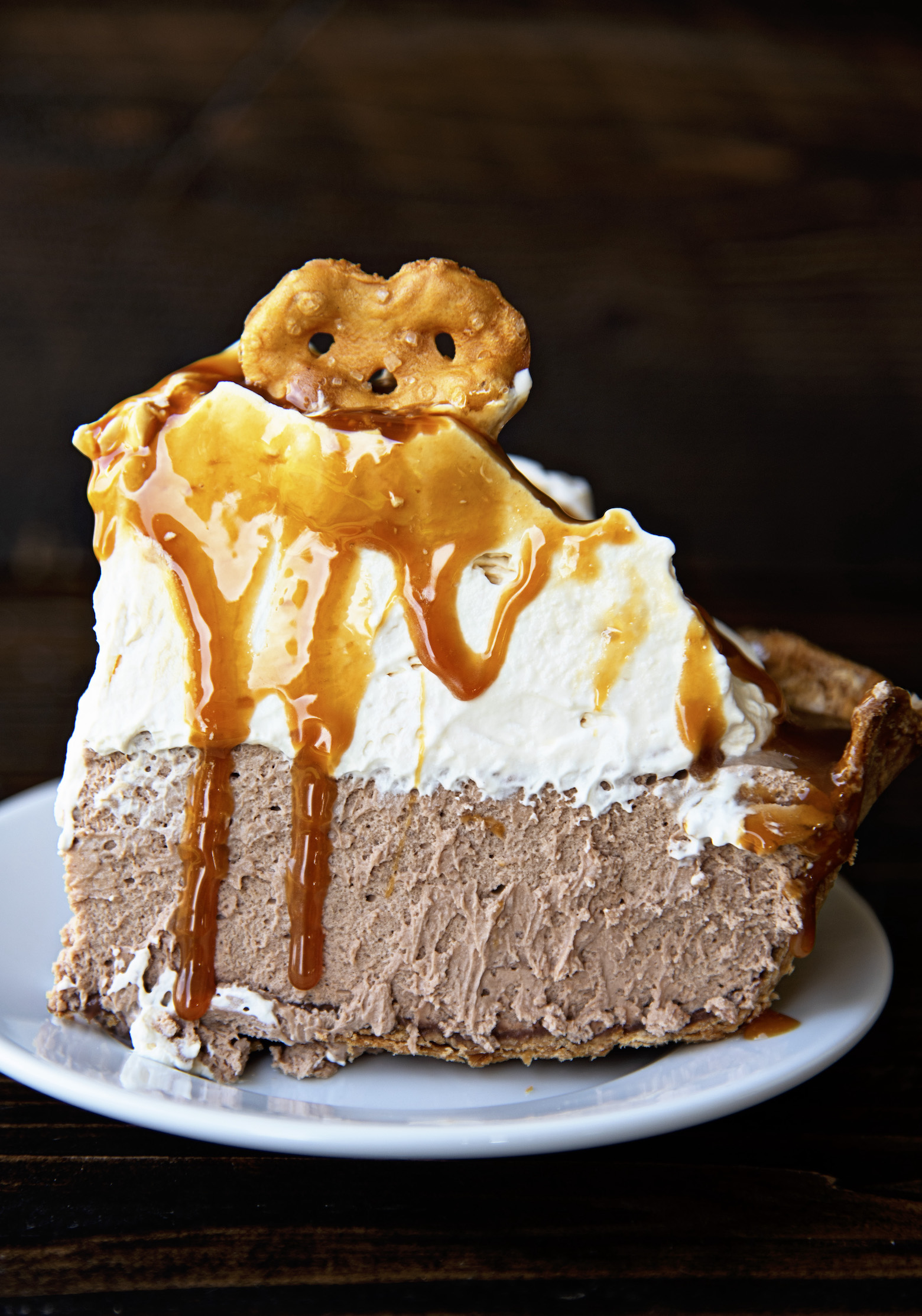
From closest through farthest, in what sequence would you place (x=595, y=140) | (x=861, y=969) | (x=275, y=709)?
(x=275, y=709) → (x=861, y=969) → (x=595, y=140)

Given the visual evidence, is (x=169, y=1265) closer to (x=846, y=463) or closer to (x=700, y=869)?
(x=700, y=869)

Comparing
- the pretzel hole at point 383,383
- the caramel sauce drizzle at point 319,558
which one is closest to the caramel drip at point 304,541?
the caramel sauce drizzle at point 319,558

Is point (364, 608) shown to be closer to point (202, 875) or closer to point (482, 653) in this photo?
point (482, 653)

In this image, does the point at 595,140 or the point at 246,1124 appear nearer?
the point at 246,1124

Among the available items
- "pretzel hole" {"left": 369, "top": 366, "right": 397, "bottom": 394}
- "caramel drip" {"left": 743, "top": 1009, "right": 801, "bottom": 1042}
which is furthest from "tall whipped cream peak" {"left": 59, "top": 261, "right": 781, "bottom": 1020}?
"caramel drip" {"left": 743, "top": 1009, "right": 801, "bottom": 1042}

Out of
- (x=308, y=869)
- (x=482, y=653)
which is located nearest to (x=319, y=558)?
(x=482, y=653)

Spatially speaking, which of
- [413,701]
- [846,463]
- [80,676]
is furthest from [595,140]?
[413,701]
